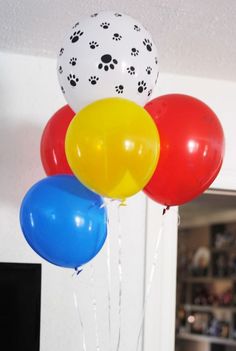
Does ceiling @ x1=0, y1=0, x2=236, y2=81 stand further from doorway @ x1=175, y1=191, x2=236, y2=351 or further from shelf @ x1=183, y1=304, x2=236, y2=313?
shelf @ x1=183, y1=304, x2=236, y2=313

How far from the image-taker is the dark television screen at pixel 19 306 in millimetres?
2277

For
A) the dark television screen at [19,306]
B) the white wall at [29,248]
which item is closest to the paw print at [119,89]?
the dark television screen at [19,306]

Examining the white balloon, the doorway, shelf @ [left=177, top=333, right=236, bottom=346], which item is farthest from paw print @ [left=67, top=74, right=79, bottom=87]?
shelf @ [left=177, top=333, right=236, bottom=346]

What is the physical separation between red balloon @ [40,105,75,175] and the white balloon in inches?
10.7

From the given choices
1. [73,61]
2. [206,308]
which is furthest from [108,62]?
[206,308]

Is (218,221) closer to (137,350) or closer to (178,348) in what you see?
(178,348)

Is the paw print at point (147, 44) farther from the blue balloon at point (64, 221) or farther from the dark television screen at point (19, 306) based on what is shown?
the dark television screen at point (19, 306)

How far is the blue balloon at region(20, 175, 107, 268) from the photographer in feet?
6.05

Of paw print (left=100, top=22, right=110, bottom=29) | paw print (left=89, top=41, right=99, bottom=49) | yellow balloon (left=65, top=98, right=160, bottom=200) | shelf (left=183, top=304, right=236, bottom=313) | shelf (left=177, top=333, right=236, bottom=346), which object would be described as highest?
paw print (left=100, top=22, right=110, bottom=29)

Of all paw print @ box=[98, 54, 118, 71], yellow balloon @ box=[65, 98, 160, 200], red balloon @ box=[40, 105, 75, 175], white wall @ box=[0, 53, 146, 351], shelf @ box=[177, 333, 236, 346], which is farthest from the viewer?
shelf @ box=[177, 333, 236, 346]

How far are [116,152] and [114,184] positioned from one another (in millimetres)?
99

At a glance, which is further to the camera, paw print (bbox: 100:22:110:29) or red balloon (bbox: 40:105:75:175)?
red balloon (bbox: 40:105:75:175)

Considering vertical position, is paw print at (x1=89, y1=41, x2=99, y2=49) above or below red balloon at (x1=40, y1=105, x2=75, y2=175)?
above

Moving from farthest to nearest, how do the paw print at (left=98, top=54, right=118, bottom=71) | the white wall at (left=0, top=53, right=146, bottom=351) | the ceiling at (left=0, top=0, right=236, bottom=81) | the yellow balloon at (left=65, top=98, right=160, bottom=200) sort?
the white wall at (left=0, top=53, right=146, bottom=351) → the ceiling at (left=0, top=0, right=236, bottom=81) → the paw print at (left=98, top=54, right=118, bottom=71) → the yellow balloon at (left=65, top=98, right=160, bottom=200)
